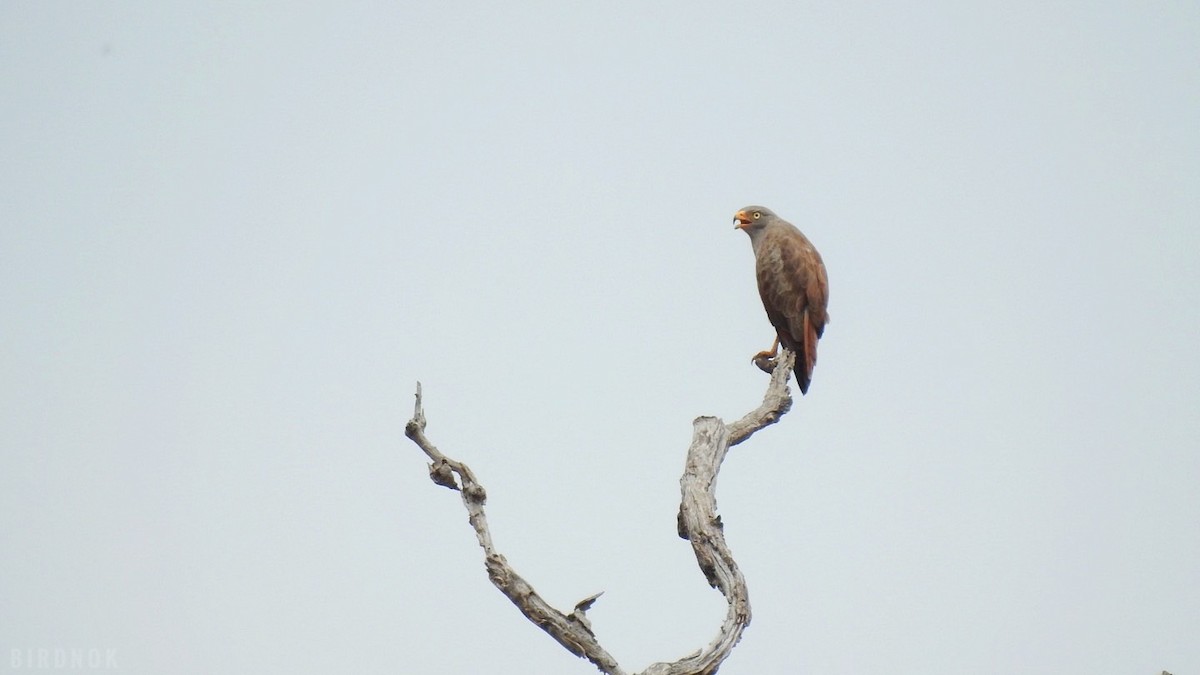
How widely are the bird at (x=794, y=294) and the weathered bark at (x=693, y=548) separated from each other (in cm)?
179

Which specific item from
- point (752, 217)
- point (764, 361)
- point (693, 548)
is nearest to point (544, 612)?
point (693, 548)

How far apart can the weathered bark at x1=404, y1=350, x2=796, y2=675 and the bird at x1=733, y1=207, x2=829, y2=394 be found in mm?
1794

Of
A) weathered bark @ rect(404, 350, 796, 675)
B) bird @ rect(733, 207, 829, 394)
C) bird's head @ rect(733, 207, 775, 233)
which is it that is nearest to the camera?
weathered bark @ rect(404, 350, 796, 675)

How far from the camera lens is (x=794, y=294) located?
24.4 feet

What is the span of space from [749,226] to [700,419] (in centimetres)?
311

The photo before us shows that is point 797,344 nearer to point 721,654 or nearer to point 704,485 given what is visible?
point 704,485

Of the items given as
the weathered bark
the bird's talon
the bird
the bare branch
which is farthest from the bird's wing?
the bare branch

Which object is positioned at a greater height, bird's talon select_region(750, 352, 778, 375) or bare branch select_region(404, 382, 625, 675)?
bird's talon select_region(750, 352, 778, 375)

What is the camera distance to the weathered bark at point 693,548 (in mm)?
4492

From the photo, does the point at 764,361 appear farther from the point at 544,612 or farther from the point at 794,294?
the point at 544,612

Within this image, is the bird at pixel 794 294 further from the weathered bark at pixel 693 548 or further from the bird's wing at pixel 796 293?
the weathered bark at pixel 693 548

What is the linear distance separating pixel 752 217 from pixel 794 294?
1.03 meters

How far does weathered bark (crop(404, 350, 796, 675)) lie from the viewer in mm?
4492

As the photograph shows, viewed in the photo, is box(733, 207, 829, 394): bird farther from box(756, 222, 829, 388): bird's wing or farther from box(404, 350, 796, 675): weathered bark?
box(404, 350, 796, 675): weathered bark
